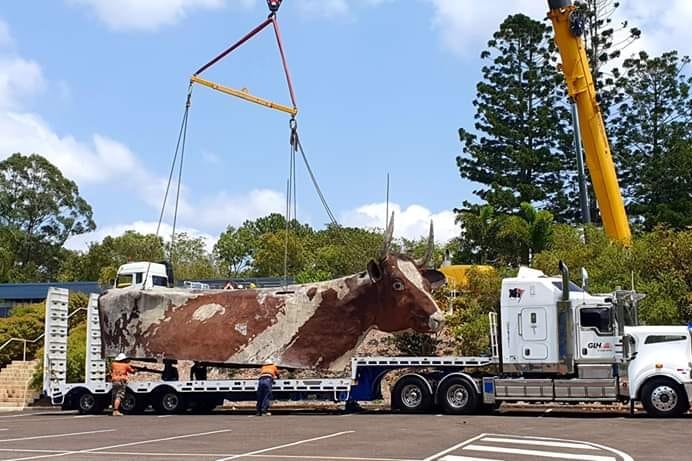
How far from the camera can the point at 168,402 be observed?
2505 cm

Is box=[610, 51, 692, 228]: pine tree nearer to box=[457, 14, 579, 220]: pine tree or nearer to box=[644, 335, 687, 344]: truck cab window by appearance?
box=[457, 14, 579, 220]: pine tree

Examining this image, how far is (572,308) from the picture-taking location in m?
22.1

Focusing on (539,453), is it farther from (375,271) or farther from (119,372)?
(119,372)

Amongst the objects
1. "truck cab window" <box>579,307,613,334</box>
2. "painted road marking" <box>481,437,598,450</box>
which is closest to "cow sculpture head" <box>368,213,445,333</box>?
"truck cab window" <box>579,307,613,334</box>

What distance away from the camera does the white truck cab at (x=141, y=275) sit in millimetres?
28172

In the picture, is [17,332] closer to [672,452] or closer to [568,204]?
[672,452]

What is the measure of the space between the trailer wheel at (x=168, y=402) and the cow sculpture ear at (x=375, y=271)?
21.0ft

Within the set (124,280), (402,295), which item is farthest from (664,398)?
(124,280)

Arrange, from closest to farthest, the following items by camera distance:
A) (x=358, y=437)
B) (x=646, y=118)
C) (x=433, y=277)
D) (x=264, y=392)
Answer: (x=358, y=437)
(x=264, y=392)
(x=433, y=277)
(x=646, y=118)

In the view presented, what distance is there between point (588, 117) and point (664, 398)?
15541mm

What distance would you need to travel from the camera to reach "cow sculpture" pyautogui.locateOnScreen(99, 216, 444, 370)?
80.9 feet

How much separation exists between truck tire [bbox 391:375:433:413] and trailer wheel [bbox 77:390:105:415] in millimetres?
8851

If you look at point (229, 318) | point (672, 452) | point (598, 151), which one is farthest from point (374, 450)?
point (598, 151)

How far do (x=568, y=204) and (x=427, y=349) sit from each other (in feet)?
95.6
